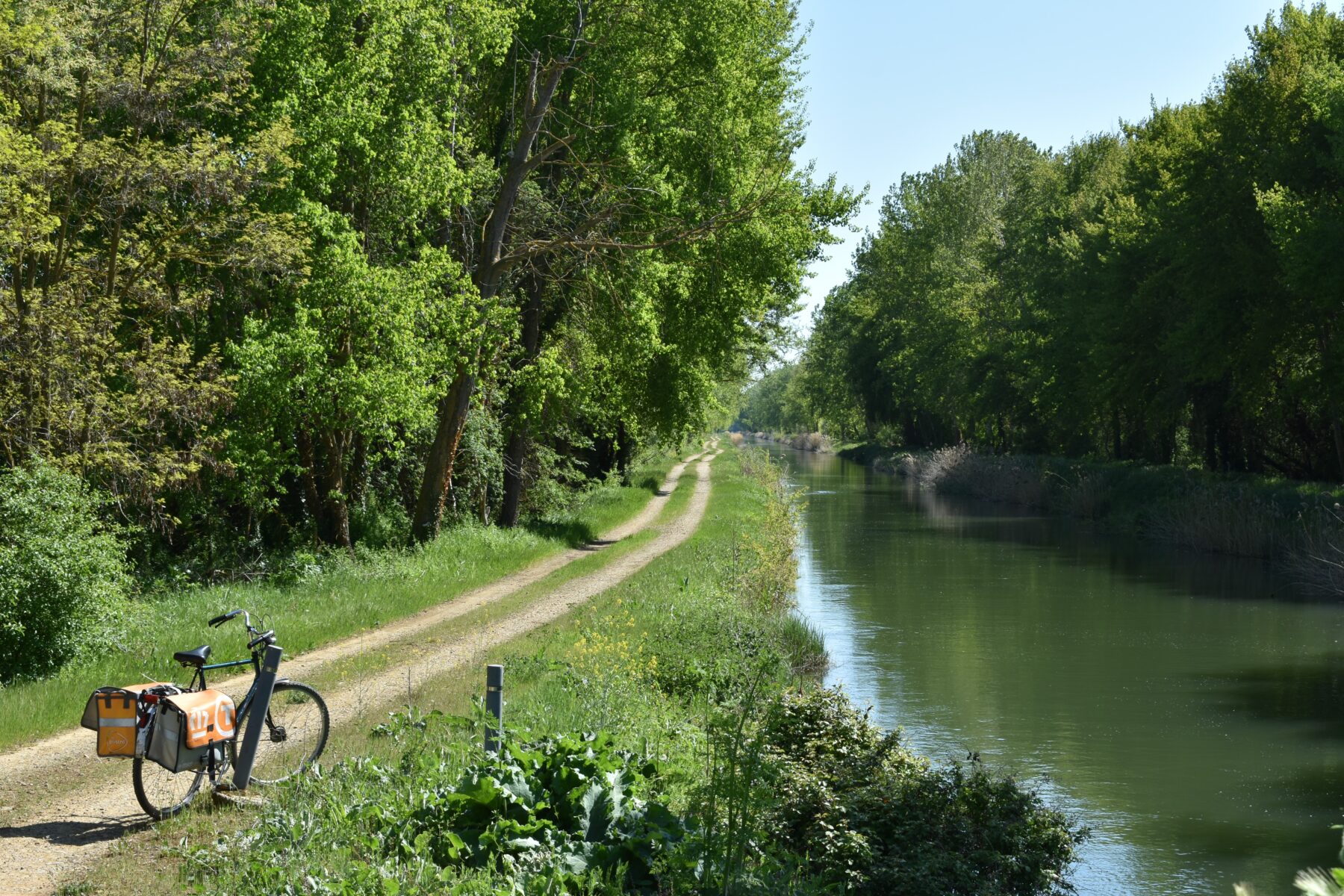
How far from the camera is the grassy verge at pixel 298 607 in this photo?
36.4 ft

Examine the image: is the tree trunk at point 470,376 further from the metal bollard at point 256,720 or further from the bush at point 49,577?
the metal bollard at point 256,720

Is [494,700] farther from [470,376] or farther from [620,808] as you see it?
[470,376]

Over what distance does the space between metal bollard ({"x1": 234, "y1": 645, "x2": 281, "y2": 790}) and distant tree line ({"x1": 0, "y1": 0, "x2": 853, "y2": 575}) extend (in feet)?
27.9

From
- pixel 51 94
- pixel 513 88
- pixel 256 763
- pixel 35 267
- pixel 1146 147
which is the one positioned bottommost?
pixel 256 763

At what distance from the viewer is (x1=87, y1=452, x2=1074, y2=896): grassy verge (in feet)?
21.7

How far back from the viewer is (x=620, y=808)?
7234 millimetres

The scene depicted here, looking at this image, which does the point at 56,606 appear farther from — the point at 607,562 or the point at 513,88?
the point at 513,88

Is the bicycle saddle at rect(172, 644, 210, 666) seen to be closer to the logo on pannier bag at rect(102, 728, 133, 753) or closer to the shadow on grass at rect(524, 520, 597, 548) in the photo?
the logo on pannier bag at rect(102, 728, 133, 753)

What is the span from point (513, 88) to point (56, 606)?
16.9m

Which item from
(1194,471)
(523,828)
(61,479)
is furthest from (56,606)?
(1194,471)

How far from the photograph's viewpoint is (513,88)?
1025 inches

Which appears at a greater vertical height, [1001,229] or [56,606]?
[1001,229]

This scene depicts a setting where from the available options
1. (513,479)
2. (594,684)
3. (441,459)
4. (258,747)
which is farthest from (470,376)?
(258,747)

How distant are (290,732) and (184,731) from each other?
1.75m
